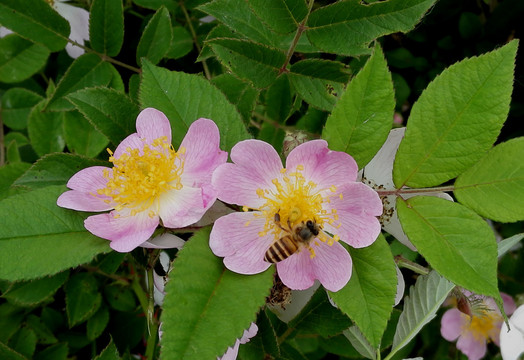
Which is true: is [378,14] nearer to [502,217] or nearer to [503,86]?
[503,86]

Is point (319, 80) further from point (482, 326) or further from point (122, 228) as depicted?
point (482, 326)

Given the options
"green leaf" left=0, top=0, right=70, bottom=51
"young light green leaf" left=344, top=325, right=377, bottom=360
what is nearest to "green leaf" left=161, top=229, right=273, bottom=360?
"young light green leaf" left=344, top=325, right=377, bottom=360

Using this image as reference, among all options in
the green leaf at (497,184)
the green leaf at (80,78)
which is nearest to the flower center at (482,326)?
the green leaf at (497,184)

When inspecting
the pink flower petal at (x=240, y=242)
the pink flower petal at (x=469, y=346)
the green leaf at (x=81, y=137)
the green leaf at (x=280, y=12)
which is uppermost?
the green leaf at (x=280, y=12)

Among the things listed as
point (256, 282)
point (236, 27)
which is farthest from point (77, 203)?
point (236, 27)

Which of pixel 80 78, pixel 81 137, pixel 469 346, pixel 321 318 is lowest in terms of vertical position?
pixel 469 346

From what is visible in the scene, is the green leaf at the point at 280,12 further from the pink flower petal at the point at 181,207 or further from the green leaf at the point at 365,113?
the pink flower petal at the point at 181,207

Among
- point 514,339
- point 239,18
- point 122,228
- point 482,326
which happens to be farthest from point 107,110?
point 482,326
